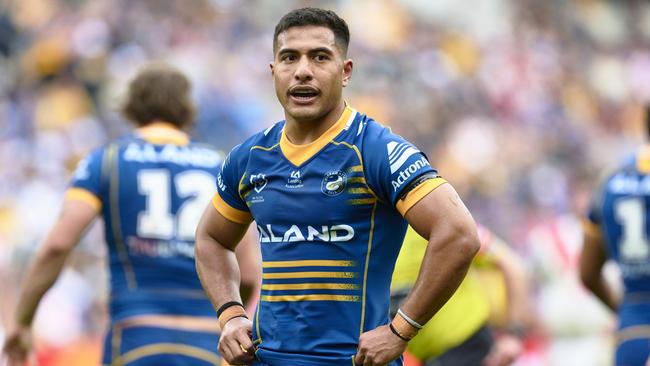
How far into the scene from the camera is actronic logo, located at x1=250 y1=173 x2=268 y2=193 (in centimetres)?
460

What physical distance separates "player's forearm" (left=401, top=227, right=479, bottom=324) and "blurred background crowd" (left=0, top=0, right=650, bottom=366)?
663 centimetres

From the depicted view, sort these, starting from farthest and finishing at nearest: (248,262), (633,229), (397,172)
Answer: (633,229) < (248,262) < (397,172)

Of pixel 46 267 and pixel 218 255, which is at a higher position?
pixel 46 267

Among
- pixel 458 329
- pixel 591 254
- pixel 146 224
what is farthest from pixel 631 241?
pixel 146 224

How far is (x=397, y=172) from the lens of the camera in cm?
427

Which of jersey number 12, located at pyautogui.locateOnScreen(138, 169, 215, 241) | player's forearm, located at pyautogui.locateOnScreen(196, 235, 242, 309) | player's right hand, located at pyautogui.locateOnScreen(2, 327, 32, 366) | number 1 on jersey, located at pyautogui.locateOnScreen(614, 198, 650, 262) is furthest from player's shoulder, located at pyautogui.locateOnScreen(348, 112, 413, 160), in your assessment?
number 1 on jersey, located at pyautogui.locateOnScreen(614, 198, 650, 262)

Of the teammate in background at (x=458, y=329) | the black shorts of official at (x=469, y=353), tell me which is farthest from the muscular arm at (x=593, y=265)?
the black shorts of official at (x=469, y=353)

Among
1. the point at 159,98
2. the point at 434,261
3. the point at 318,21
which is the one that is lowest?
the point at 434,261

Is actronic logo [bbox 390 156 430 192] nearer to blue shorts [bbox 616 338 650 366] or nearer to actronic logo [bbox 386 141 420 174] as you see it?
actronic logo [bbox 386 141 420 174]

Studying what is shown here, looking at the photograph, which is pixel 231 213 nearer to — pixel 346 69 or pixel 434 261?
pixel 346 69

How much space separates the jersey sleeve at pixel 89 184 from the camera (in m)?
6.54

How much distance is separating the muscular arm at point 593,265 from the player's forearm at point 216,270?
12.1 ft

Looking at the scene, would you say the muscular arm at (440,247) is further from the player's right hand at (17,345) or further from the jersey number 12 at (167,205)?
the player's right hand at (17,345)

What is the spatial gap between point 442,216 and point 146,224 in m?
2.80
